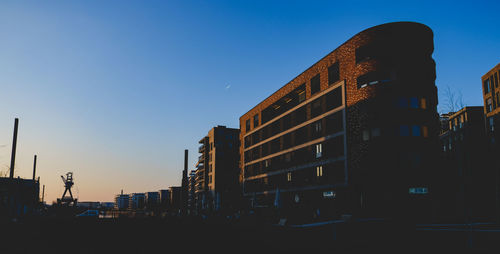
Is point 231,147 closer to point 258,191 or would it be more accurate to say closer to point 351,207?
point 258,191

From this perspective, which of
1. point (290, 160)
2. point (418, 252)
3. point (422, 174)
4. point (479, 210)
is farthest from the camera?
point (290, 160)

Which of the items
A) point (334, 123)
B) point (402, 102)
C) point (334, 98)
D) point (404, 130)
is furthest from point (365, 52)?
point (334, 123)

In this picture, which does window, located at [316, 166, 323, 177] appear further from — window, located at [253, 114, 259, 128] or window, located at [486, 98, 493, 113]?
window, located at [486, 98, 493, 113]

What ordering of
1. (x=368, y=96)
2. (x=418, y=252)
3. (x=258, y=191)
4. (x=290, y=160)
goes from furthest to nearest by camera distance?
(x=258, y=191) → (x=290, y=160) → (x=368, y=96) → (x=418, y=252)

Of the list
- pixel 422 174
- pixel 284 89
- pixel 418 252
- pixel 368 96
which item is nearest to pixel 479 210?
pixel 422 174

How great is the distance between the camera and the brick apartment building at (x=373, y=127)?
123 ft

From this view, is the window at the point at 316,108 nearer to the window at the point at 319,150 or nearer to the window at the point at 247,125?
the window at the point at 319,150

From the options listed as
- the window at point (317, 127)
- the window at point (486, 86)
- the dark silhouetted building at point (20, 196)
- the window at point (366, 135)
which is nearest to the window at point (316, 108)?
the window at point (317, 127)

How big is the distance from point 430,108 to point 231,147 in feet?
207

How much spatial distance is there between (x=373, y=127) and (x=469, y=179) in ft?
81.5

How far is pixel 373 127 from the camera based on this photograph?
127 feet

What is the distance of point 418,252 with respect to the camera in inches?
590

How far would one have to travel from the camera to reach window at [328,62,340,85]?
4525 cm

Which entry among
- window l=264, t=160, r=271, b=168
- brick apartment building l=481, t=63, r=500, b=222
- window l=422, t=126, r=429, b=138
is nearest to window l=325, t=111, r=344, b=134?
window l=422, t=126, r=429, b=138
